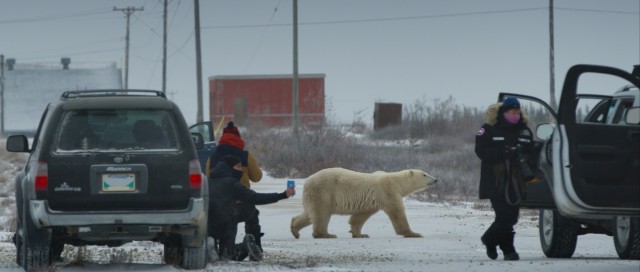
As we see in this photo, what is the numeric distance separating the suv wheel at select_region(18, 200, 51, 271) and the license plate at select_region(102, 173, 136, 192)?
2.51 feet

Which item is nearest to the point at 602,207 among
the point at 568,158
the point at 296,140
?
the point at 568,158

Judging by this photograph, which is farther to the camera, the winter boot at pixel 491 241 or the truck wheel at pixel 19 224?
the winter boot at pixel 491 241

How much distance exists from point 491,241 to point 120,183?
4.04 metres

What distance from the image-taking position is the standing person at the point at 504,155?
13.7 metres

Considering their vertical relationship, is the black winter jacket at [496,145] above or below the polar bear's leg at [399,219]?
above

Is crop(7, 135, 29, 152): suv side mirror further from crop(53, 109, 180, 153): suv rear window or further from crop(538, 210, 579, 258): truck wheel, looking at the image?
crop(538, 210, 579, 258): truck wheel

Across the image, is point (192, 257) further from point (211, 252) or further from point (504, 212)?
point (504, 212)

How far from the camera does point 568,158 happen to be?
39.4 feet

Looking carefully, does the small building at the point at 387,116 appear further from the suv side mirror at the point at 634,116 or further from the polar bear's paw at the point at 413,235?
the suv side mirror at the point at 634,116

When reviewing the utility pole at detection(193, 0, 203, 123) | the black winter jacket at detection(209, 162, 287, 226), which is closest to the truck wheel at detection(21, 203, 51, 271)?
the black winter jacket at detection(209, 162, 287, 226)

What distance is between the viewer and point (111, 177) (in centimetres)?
1206

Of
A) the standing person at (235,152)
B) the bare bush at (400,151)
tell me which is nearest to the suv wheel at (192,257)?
the standing person at (235,152)

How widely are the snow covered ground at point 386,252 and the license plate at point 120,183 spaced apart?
0.84m

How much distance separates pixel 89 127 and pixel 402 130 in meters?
52.2
